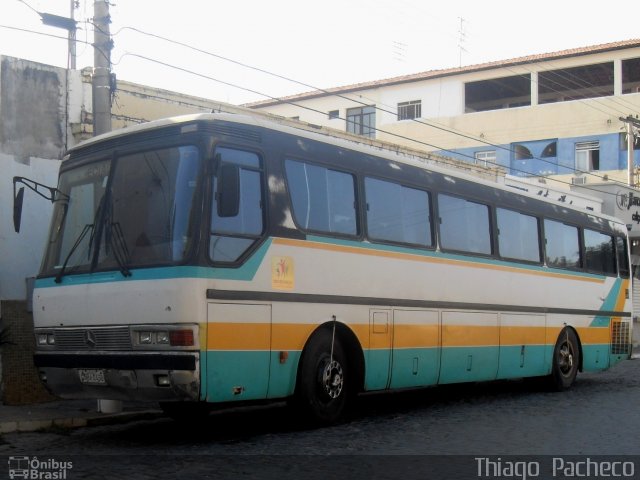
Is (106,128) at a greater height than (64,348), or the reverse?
(106,128)

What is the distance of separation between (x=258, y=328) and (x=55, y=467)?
7.60ft

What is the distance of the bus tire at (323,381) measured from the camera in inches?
351

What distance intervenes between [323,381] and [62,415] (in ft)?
11.4

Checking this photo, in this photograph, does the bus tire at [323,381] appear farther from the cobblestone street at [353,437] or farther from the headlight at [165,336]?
the headlight at [165,336]

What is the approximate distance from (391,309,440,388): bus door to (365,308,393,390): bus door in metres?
0.13

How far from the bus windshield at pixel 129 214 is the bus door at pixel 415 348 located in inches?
140

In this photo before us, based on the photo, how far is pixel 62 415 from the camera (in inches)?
404

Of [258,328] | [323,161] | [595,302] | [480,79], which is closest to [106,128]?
[323,161]

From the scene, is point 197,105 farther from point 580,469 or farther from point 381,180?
point 580,469

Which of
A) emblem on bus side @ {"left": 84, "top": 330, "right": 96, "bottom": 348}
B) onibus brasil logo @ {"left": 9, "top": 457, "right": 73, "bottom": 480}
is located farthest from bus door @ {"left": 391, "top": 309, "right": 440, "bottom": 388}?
onibus brasil logo @ {"left": 9, "top": 457, "right": 73, "bottom": 480}

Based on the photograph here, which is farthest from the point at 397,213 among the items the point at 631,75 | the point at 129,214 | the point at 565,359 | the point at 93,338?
the point at 631,75

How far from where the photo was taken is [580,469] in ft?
23.9

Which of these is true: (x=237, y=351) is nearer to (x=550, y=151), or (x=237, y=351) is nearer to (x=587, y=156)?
(x=587, y=156)

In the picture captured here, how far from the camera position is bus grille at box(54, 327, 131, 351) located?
7.99 meters
